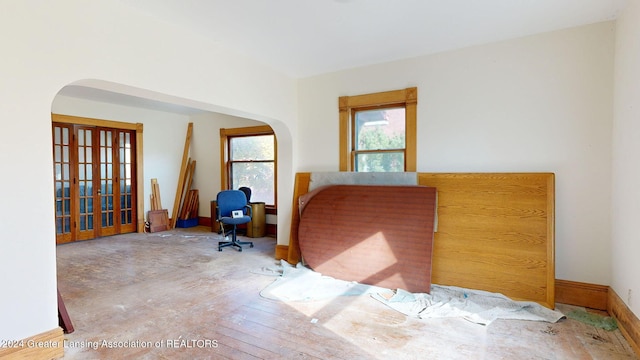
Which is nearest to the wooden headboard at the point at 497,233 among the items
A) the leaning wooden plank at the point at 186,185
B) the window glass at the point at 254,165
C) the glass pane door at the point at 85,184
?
the window glass at the point at 254,165

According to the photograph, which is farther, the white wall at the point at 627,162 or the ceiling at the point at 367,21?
the ceiling at the point at 367,21

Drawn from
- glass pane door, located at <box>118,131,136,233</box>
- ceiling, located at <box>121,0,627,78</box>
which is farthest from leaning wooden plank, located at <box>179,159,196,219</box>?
ceiling, located at <box>121,0,627,78</box>

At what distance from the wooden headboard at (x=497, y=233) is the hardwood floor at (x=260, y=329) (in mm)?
481

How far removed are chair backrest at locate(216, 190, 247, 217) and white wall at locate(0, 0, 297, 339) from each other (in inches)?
108

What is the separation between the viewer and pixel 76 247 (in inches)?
Answer: 216

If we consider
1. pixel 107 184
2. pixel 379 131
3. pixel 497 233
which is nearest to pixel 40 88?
pixel 379 131

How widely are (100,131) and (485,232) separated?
6884mm

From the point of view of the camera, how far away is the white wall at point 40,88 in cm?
209

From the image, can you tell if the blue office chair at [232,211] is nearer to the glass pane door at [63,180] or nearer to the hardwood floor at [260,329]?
the hardwood floor at [260,329]

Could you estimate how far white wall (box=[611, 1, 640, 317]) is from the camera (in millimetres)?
2441

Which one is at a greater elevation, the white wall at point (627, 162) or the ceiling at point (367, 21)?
the ceiling at point (367, 21)

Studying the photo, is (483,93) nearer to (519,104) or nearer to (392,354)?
(519,104)

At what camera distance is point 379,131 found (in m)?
4.30

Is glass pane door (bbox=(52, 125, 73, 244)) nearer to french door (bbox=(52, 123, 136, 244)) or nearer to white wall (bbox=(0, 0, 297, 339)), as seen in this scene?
french door (bbox=(52, 123, 136, 244))
